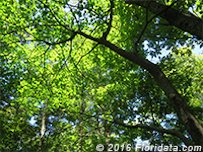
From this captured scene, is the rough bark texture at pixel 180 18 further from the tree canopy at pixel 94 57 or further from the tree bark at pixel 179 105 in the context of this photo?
the tree bark at pixel 179 105

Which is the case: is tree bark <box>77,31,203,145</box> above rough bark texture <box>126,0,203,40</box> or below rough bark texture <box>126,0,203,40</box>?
below

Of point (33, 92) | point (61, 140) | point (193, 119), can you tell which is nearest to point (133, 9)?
point (33, 92)

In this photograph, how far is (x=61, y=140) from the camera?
21.8m

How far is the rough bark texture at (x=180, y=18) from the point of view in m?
7.82

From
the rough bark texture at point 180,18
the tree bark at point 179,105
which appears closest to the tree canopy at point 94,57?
the rough bark texture at point 180,18

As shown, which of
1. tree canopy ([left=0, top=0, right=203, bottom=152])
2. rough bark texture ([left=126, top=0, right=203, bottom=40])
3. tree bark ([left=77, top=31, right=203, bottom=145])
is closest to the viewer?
tree bark ([left=77, top=31, right=203, bottom=145])

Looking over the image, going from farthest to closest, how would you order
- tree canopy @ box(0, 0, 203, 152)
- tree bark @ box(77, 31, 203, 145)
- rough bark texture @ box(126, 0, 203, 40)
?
1. tree canopy @ box(0, 0, 203, 152)
2. rough bark texture @ box(126, 0, 203, 40)
3. tree bark @ box(77, 31, 203, 145)

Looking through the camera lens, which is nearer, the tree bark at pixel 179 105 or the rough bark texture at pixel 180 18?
the tree bark at pixel 179 105

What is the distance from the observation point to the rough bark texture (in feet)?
25.7

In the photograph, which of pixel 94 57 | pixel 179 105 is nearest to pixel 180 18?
pixel 179 105

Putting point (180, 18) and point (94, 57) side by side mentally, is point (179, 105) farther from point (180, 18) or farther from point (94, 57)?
point (94, 57)

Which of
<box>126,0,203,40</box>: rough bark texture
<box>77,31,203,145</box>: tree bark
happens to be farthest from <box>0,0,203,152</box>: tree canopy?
<box>77,31,203,145</box>: tree bark

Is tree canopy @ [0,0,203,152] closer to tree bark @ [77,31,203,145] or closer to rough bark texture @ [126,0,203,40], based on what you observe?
rough bark texture @ [126,0,203,40]

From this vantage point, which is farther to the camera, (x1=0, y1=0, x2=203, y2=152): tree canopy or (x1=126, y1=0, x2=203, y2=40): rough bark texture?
(x1=0, y1=0, x2=203, y2=152): tree canopy
